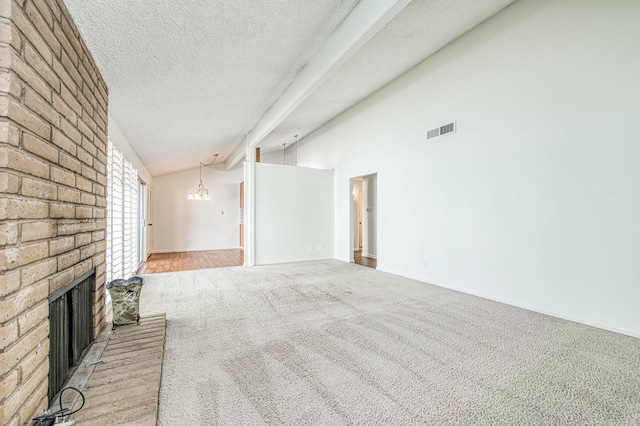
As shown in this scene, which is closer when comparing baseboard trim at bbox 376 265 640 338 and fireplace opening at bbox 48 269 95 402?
fireplace opening at bbox 48 269 95 402

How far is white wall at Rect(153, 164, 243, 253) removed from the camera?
9133mm

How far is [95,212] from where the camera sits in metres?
2.37

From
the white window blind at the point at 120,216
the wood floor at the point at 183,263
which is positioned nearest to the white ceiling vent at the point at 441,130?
the white window blind at the point at 120,216

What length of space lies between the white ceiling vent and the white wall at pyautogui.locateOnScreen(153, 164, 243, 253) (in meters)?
7.18

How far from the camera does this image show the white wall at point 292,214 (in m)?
6.48

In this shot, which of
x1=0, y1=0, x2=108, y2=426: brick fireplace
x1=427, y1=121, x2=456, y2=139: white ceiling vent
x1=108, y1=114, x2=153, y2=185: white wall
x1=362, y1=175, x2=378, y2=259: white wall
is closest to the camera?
x1=0, y1=0, x2=108, y2=426: brick fireplace

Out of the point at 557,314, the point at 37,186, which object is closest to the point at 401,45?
the point at 557,314

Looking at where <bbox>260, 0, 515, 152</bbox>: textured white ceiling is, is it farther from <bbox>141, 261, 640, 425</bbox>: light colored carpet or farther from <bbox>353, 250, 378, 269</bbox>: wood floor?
<bbox>353, 250, 378, 269</bbox>: wood floor

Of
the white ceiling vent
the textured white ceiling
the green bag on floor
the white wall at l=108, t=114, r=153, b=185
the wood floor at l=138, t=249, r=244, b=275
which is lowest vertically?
the wood floor at l=138, t=249, r=244, b=275

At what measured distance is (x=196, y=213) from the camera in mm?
9570

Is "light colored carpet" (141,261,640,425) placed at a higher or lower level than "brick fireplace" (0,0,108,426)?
lower

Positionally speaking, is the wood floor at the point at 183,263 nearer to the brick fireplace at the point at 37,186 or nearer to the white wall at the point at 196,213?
the white wall at the point at 196,213

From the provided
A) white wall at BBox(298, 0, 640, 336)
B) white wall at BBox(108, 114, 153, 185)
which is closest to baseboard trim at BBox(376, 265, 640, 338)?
white wall at BBox(298, 0, 640, 336)

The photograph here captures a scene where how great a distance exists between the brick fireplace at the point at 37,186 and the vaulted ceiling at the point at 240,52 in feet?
1.41
